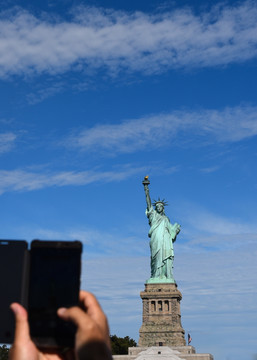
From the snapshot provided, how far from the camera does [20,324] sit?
9.22ft

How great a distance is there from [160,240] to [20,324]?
48414 millimetres

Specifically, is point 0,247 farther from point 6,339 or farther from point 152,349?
point 152,349

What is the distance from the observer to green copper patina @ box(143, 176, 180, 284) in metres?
50.2

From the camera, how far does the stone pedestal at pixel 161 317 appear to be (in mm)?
47219

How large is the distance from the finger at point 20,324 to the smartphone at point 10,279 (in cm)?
7

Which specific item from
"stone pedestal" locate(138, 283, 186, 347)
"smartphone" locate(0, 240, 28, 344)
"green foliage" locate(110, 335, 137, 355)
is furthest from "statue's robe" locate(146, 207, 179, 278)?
"smartphone" locate(0, 240, 28, 344)

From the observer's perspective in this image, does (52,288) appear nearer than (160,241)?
Yes

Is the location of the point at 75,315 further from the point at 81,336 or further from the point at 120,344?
the point at 120,344

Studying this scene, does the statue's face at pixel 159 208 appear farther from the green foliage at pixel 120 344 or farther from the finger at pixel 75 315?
the finger at pixel 75 315

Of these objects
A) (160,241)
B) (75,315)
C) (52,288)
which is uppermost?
(160,241)

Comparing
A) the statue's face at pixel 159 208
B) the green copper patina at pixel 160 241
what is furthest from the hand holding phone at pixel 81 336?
the statue's face at pixel 159 208

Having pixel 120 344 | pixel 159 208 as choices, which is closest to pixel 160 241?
pixel 159 208

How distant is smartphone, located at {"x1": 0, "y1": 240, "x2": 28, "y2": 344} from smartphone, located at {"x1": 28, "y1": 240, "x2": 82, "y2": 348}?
0.06 metres

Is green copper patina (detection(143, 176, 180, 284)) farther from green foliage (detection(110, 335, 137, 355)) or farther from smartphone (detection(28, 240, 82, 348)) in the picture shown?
smartphone (detection(28, 240, 82, 348))
